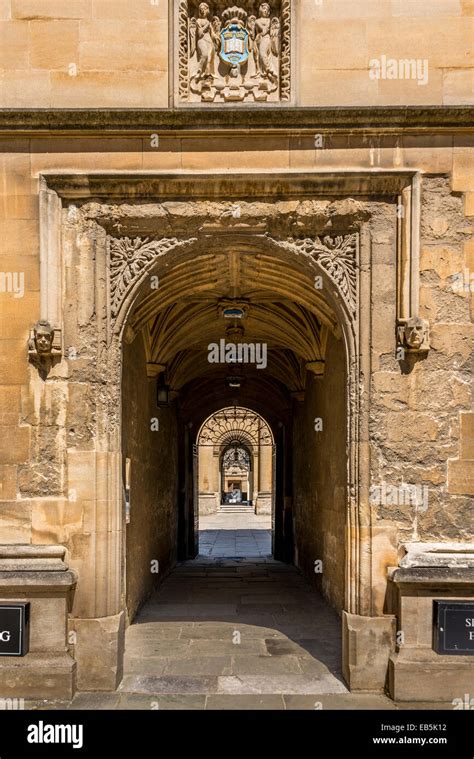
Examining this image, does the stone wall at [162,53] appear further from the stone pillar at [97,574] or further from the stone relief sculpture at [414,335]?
the stone pillar at [97,574]

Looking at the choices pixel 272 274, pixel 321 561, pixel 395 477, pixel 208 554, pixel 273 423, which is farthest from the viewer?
pixel 273 423

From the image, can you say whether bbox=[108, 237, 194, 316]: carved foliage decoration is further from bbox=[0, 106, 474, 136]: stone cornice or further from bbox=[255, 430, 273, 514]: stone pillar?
bbox=[255, 430, 273, 514]: stone pillar

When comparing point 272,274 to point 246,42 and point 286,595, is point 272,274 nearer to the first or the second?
point 246,42

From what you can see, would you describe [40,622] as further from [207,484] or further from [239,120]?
[207,484]

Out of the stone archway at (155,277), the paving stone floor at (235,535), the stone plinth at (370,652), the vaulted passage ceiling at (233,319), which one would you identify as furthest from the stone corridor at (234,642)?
the paving stone floor at (235,535)

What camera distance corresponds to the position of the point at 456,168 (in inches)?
195

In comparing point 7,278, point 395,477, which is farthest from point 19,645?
point 395,477

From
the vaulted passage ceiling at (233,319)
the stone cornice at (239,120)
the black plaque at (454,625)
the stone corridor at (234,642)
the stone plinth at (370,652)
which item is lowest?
the stone corridor at (234,642)

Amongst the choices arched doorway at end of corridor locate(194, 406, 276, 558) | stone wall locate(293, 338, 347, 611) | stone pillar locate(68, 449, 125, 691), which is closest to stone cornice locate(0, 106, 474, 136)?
stone wall locate(293, 338, 347, 611)

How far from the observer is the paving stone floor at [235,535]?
44.5 feet

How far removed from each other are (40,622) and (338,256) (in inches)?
147

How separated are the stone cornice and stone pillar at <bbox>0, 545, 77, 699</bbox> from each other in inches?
134

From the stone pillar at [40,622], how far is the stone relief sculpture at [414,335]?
3.19 m

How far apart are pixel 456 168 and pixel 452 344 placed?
1436 mm
